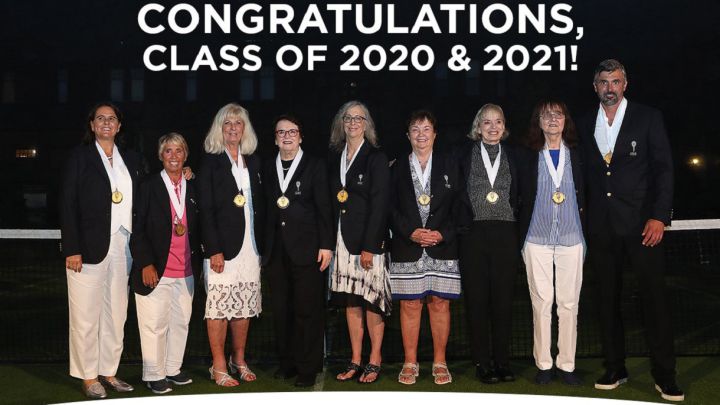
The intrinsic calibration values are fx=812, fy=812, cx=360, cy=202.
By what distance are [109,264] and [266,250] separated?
1126 millimetres

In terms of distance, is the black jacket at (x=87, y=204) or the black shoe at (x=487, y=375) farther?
the black shoe at (x=487, y=375)

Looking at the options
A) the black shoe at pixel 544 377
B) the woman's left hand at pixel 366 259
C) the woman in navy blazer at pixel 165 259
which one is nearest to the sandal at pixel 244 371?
the woman in navy blazer at pixel 165 259

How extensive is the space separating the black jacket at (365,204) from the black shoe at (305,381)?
0.98 m

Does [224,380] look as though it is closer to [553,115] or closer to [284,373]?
[284,373]

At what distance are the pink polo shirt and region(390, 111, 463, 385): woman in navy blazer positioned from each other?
1511mm

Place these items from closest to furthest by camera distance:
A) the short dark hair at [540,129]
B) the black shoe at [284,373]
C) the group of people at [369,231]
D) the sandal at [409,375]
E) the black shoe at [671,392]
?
the black shoe at [671,392]
the group of people at [369,231]
the short dark hair at [540,129]
the sandal at [409,375]
the black shoe at [284,373]

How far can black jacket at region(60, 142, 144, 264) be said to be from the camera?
5.68m

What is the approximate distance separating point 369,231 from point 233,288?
1088mm

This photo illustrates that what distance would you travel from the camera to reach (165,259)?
581cm

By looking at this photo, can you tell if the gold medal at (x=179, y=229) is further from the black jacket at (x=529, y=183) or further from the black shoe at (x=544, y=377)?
the black shoe at (x=544, y=377)

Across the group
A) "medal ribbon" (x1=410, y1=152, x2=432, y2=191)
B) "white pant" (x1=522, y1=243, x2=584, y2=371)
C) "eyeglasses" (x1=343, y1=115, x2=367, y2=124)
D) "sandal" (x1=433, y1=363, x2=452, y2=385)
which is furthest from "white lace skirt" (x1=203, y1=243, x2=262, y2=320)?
"white pant" (x1=522, y1=243, x2=584, y2=371)

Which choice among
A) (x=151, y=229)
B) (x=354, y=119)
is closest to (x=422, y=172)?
(x=354, y=119)

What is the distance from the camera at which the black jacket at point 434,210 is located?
5.91 metres

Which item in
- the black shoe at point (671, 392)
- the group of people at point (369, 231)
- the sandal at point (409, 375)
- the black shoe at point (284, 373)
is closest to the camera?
the black shoe at point (671, 392)
